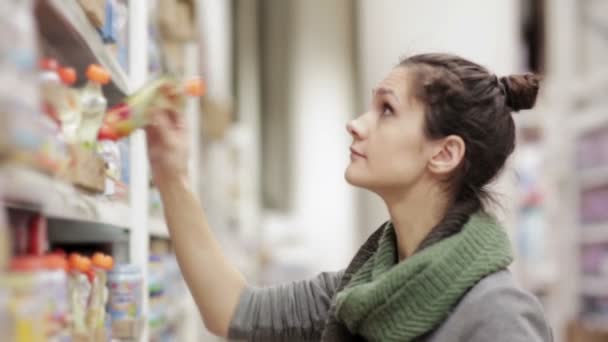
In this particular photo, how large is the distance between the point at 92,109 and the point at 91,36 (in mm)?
132

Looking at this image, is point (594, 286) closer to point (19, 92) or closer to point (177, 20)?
point (177, 20)

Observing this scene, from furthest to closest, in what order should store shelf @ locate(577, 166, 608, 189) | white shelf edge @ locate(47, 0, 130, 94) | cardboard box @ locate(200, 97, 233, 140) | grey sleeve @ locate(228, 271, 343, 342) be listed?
store shelf @ locate(577, 166, 608, 189), cardboard box @ locate(200, 97, 233, 140), grey sleeve @ locate(228, 271, 343, 342), white shelf edge @ locate(47, 0, 130, 94)

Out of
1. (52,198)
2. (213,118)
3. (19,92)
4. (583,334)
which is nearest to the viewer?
(19,92)

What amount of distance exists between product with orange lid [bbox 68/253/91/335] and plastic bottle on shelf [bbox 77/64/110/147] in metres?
0.19

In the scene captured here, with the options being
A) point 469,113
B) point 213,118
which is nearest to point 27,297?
point 469,113

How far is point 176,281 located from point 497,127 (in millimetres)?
1129

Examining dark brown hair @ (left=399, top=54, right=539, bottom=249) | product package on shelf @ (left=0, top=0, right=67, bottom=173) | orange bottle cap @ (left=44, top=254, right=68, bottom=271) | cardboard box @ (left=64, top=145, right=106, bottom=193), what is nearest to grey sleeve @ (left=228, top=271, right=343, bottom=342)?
dark brown hair @ (left=399, top=54, right=539, bottom=249)

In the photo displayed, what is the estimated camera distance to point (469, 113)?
1443 millimetres

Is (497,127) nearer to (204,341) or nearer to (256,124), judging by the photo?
(204,341)

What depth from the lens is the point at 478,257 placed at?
4.33ft

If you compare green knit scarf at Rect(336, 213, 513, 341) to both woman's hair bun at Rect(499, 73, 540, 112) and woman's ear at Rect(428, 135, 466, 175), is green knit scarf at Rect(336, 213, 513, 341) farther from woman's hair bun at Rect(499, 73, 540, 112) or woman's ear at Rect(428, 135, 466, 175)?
woman's hair bun at Rect(499, 73, 540, 112)

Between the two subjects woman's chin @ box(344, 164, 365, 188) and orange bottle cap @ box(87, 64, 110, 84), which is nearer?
orange bottle cap @ box(87, 64, 110, 84)

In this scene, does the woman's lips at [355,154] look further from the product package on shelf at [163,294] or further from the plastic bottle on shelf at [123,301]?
the product package on shelf at [163,294]

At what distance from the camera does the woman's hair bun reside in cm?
149
